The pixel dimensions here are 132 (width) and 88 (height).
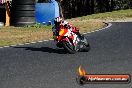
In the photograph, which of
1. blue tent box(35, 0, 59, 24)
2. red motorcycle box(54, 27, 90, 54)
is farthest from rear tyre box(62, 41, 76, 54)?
blue tent box(35, 0, 59, 24)

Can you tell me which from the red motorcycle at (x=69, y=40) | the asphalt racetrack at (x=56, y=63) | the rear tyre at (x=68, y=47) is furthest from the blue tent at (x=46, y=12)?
the rear tyre at (x=68, y=47)

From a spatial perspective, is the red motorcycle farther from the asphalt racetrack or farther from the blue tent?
the blue tent

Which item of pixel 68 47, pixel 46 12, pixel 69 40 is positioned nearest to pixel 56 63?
pixel 68 47

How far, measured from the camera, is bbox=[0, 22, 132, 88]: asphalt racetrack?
943cm

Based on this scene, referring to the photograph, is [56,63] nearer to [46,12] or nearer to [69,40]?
[69,40]

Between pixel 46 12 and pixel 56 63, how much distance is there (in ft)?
44.0

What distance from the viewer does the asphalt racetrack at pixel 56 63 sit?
943cm

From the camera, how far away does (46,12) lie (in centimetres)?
2500

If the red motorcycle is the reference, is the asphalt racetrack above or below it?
below

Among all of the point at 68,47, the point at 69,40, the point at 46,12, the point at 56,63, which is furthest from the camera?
the point at 46,12

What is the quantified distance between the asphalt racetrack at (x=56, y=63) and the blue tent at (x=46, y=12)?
8475 millimetres

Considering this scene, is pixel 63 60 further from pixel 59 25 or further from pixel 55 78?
pixel 55 78

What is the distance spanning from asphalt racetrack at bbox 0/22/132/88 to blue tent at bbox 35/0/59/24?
334 inches

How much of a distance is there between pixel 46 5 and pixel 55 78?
15.6 m
